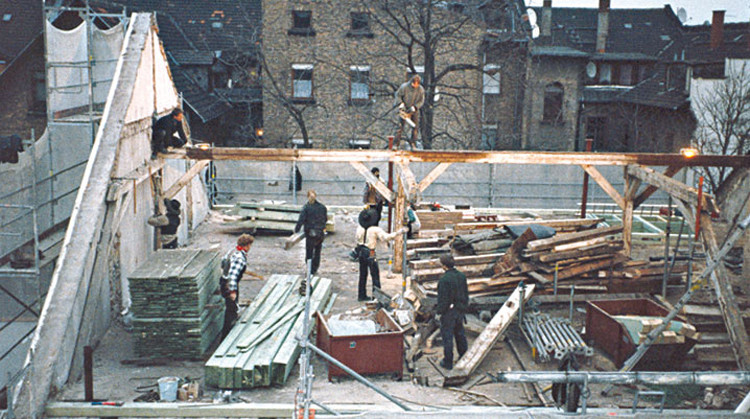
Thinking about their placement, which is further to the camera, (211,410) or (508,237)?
(508,237)

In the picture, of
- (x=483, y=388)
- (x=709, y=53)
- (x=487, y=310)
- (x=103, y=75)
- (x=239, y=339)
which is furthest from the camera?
(x=709, y=53)

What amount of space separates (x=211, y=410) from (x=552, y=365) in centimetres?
532

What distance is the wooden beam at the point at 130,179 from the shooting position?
1198 centimetres

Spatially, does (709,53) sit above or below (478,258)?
above

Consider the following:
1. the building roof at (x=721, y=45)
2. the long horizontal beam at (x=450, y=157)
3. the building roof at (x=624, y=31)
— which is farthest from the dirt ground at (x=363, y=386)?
the building roof at (x=624, y=31)

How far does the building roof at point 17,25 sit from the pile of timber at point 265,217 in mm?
13658

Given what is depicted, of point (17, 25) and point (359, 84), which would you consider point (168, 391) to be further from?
point (17, 25)

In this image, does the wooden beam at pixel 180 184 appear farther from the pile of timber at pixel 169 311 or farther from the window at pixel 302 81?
the window at pixel 302 81

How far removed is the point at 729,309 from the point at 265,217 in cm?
1225

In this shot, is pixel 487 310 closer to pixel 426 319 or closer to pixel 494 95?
pixel 426 319

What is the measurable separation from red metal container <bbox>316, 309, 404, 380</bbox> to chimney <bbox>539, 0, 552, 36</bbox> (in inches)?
1234

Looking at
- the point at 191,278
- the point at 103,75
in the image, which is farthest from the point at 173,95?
the point at 191,278

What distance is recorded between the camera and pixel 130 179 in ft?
41.0

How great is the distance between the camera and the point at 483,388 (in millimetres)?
10398
